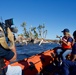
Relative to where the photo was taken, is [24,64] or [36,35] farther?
[36,35]

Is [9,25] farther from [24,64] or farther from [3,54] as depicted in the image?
[24,64]

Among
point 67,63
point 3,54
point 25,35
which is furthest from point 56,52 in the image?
point 25,35

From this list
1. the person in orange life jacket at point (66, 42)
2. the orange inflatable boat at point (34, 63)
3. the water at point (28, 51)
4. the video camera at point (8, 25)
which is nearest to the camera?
the video camera at point (8, 25)

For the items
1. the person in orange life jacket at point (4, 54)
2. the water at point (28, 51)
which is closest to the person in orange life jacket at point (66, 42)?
the water at point (28, 51)

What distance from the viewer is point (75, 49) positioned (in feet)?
22.0

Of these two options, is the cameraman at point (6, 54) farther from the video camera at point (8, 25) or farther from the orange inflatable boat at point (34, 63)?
the orange inflatable boat at point (34, 63)

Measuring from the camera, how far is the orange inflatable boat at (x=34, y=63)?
23.5 ft

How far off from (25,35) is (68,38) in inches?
4766

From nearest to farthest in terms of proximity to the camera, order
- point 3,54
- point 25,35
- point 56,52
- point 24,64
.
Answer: point 3,54, point 24,64, point 56,52, point 25,35

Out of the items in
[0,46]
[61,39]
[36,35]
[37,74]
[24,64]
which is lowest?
[36,35]

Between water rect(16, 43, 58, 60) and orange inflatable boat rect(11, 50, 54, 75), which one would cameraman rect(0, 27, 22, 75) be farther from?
water rect(16, 43, 58, 60)

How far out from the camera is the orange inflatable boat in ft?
23.5

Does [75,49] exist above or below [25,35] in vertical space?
above

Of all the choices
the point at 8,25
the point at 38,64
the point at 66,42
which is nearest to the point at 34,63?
the point at 38,64
